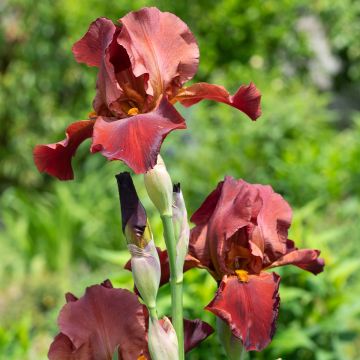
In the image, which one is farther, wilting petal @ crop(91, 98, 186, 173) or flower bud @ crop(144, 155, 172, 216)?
flower bud @ crop(144, 155, 172, 216)

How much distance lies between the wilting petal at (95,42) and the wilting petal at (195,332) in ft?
1.68

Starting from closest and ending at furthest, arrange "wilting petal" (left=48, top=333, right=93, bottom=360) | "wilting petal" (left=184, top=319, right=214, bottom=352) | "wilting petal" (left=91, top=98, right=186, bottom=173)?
"wilting petal" (left=91, top=98, right=186, bottom=173) → "wilting petal" (left=48, top=333, right=93, bottom=360) → "wilting petal" (left=184, top=319, right=214, bottom=352)

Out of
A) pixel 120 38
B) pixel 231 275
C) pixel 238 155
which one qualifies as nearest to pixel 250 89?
pixel 120 38

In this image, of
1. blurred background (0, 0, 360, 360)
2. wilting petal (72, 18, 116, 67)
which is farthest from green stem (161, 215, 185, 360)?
blurred background (0, 0, 360, 360)

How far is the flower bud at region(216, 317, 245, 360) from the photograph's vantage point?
1.42 meters

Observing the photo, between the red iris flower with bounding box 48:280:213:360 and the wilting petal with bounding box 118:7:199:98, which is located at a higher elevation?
the wilting petal with bounding box 118:7:199:98

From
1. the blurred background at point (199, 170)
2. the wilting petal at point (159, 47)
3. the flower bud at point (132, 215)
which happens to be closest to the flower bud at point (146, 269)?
the flower bud at point (132, 215)

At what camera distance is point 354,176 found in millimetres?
5105

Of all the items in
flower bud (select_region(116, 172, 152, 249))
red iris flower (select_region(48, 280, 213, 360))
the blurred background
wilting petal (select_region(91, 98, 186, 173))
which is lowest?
the blurred background

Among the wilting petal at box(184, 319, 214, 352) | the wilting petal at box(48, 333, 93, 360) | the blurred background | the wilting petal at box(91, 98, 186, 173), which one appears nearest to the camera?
the wilting petal at box(91, 98, 186, 173)

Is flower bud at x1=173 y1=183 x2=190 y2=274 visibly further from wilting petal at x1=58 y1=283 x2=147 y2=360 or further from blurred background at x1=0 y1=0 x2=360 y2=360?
blurred background at x1=0 y1=0 x2=360 y2=360

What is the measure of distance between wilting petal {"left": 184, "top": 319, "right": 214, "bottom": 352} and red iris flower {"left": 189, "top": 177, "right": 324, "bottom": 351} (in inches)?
4.1

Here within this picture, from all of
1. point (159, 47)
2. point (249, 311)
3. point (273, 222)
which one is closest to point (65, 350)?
point (249, 311)

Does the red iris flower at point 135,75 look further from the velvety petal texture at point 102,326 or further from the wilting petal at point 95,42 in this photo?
the velvety petal texture at point 102,326
